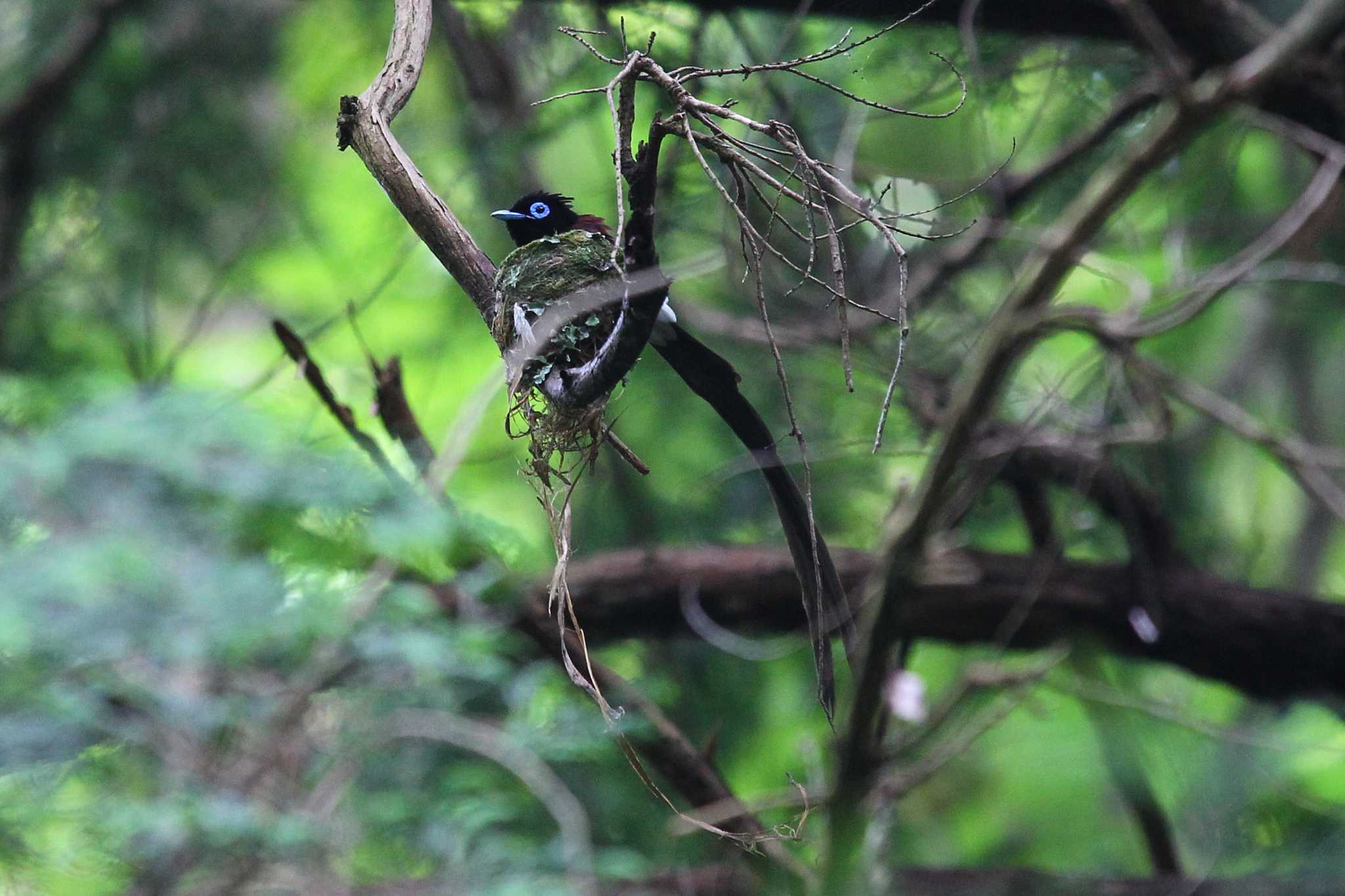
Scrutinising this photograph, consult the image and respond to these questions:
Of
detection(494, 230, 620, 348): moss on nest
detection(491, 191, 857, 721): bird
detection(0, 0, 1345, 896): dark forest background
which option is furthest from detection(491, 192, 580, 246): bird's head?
detection(491, 191, 857, 721): bird

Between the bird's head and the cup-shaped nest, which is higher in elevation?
the bird's head

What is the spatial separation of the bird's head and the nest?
3.52 feet

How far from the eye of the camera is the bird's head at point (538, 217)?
3592 mm

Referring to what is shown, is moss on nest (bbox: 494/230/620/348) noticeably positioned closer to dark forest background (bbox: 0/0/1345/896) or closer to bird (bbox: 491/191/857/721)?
bird (bbox: 491/191/857/721)

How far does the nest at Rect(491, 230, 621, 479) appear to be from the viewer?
221cm

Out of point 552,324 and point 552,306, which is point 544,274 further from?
point 552,324

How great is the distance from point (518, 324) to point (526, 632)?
170cm

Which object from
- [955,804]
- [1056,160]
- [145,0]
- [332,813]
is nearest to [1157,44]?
[1056,160]

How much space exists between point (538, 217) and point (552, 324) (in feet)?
5.02

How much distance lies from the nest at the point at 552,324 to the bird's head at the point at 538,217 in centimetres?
107

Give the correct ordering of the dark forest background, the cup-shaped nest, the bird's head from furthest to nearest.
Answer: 1. the dark forest background
2. the bird's head
3. the cup-shaped nest

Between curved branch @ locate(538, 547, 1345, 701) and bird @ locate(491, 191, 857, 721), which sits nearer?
bird @ locate(491, 191, 857, 721)

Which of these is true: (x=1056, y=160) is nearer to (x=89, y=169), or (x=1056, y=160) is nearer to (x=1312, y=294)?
(x=1312, y=294)

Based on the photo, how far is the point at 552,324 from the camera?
7.13 feet
